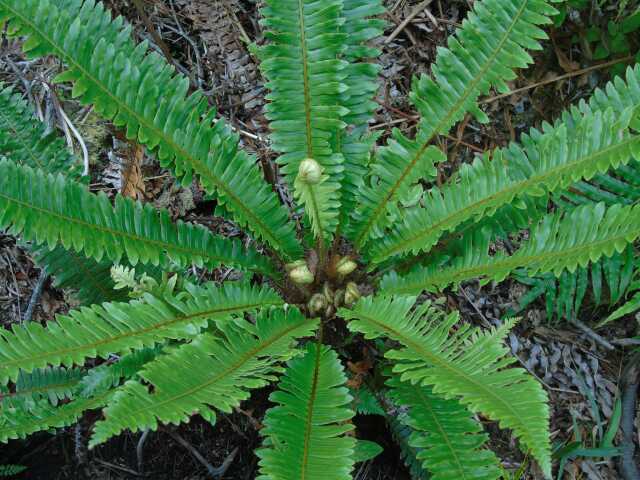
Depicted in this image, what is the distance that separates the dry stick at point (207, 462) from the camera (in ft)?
7.97

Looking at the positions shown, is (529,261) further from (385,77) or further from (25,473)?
(25,473)

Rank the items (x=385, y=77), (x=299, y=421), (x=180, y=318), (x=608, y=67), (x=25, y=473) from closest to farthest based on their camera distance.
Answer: (x=299, y=421)
(x=180, y=318)
(x=25, y=473)
(x=608, y=67)
(x=385, y=77)

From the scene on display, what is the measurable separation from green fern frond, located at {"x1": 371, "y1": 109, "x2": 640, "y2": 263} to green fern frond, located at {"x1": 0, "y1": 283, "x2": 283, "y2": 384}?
0.71 metres

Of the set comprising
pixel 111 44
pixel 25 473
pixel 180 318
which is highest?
pixel 111 44

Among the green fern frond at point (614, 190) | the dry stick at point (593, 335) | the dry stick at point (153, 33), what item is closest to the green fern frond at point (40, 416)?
the dry stick at point (153, 33)

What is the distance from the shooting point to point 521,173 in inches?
81.3

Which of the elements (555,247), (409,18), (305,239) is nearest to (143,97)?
(305,239)

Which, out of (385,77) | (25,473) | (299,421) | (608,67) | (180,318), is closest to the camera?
(299,421)

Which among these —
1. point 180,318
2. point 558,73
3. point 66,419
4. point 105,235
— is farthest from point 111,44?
point 558,73

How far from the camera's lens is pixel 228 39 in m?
2.88

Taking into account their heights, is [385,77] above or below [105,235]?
above

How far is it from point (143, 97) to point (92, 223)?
1.42ft

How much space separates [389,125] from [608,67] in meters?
1.02

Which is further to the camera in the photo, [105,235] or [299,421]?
[105,235]
